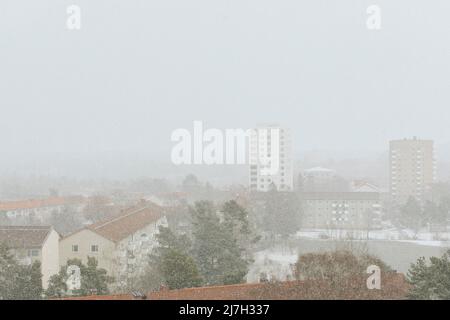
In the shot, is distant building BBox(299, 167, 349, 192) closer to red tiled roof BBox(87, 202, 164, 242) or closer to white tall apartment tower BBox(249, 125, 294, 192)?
white tall apartment tower BBox(249, 125, 294, 192)

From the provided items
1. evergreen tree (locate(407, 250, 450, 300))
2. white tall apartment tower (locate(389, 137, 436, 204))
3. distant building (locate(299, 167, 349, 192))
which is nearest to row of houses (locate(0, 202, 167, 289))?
evergreen tree (locate(407, 250, 450, 300))

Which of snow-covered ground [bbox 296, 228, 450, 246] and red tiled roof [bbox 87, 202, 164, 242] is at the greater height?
red tiled roof [bbox 87, 202, 164, 242]

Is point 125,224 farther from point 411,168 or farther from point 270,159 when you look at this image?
point 411,168

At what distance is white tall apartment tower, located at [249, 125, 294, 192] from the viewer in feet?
59.0

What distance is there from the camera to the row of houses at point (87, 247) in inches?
306

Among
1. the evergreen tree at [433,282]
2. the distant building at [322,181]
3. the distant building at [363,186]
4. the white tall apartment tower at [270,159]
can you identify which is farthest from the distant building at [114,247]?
the distant building at [363,186]

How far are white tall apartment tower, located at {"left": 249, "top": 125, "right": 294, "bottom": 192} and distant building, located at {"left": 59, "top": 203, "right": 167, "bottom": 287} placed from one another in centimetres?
872

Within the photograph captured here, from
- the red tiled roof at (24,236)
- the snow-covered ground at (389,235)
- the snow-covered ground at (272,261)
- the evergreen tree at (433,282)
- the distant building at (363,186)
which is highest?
the evergreen tree at (433,282)

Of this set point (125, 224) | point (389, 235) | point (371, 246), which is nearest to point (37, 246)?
point (125, 224)

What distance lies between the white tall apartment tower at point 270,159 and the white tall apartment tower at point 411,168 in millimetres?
4043

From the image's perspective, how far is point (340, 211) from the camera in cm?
1716

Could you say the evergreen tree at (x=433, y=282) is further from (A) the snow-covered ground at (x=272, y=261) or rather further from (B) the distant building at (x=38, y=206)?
(B) the distant building at (x=38, y=206)

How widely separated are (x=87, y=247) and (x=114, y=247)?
38 centimetres

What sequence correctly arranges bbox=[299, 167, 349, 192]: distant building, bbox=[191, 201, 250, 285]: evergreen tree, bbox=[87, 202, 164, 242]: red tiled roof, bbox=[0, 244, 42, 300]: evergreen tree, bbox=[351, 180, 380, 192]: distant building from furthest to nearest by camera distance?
bbox=[299, 167, 349, 192]: distant building < bbox=[351, 180, 380, 192]: distant building < bbox=[87, 202, 164, 242]: red tiled roof < bbox=[191, 201, 250, 285]: evergreen tree < bbox=[0, 244, 42, 300]: evergreen tree
